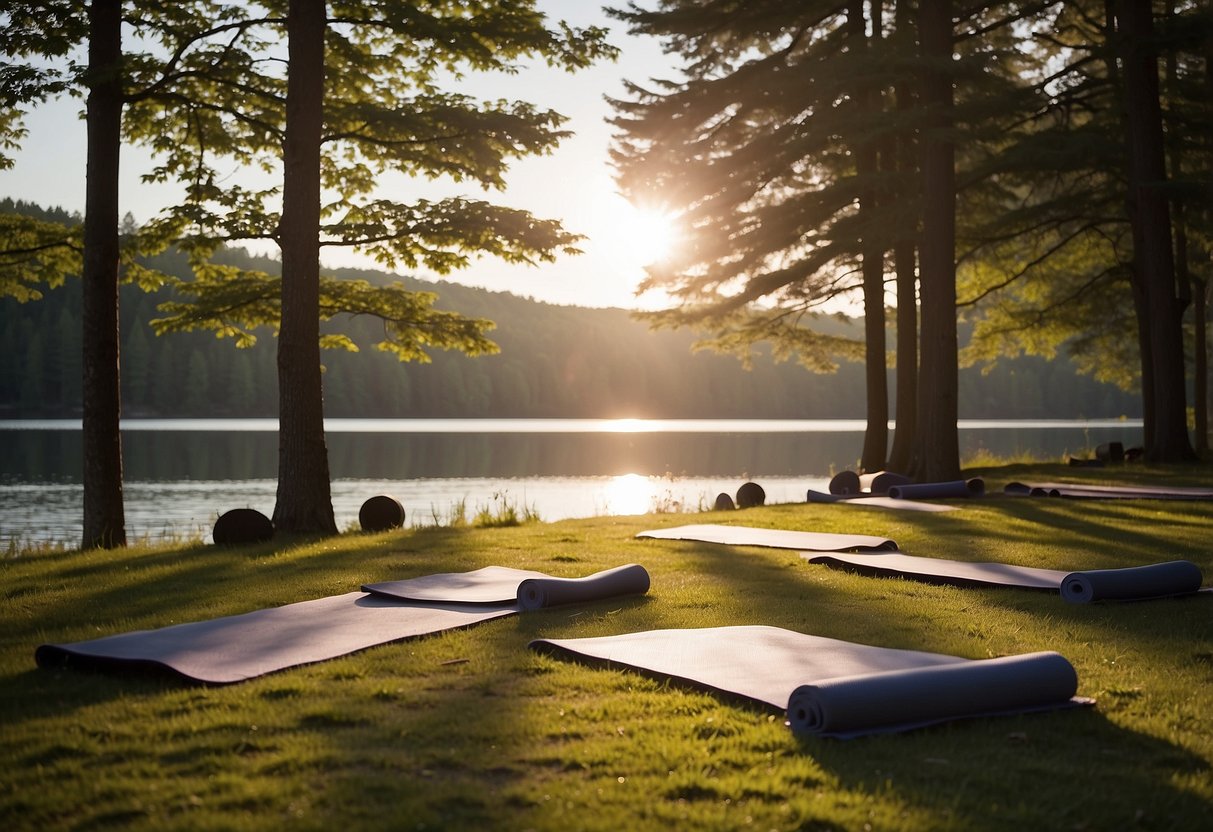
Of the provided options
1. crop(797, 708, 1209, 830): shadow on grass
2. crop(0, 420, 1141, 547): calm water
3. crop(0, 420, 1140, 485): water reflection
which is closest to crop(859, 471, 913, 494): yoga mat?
crop(0, 420, 1141, 547): calm water

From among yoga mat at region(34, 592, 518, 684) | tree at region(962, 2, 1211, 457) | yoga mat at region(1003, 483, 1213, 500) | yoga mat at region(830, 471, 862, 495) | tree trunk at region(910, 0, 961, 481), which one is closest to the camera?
yoga mat at region(34, 592, 518, 684)

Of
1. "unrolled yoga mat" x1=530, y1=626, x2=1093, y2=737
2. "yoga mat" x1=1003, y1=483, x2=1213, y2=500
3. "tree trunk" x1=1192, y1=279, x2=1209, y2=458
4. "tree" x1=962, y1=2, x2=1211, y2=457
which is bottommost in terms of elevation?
"unrolled yoga mat" x1=530, y1=626, x2=1093, y2=737

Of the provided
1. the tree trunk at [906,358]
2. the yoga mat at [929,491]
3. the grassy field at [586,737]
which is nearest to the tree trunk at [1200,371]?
the tree trunk at [906,358]

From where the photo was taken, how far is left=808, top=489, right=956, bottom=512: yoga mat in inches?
507

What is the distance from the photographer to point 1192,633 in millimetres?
5676

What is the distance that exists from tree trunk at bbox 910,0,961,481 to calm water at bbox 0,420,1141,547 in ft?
10.5

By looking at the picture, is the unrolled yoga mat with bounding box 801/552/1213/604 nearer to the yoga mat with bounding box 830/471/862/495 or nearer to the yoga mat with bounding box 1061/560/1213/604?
the yoga mat with bounding box 1061/560/1213/604

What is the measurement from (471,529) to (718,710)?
26.1ft

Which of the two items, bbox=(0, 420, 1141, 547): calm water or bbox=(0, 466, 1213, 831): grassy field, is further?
bbox=(0, 420, 1141, 547): calm water

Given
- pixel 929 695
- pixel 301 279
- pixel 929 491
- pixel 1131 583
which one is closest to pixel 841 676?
pixel 929 695

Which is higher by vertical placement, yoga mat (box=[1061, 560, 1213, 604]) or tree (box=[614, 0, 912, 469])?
tree (box=[614, 0, 912, 469])

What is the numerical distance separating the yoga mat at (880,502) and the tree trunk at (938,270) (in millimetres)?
1517

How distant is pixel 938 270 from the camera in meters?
15.4

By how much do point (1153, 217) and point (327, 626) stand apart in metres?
16.4
